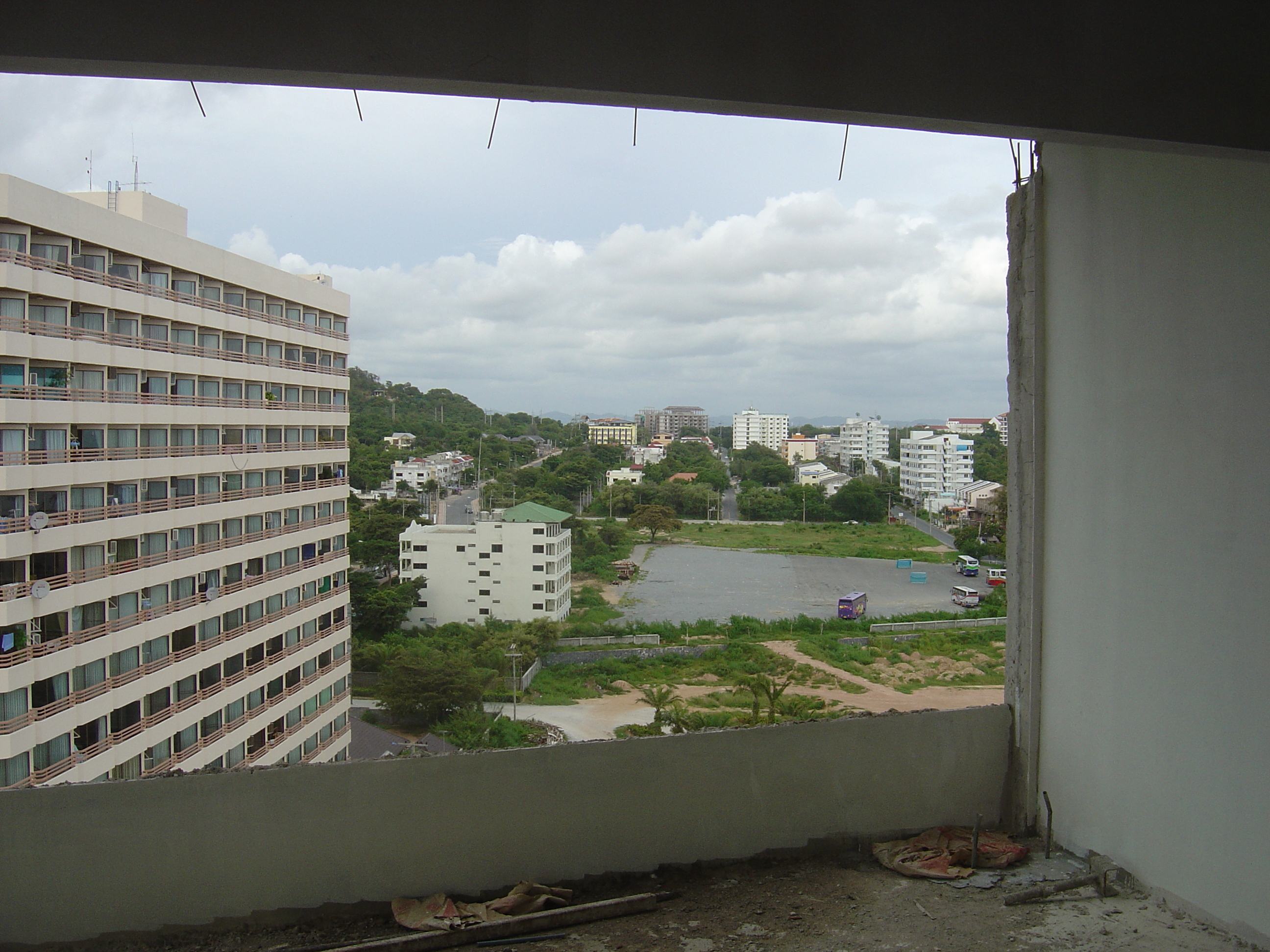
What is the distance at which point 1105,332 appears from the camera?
7.95 ft

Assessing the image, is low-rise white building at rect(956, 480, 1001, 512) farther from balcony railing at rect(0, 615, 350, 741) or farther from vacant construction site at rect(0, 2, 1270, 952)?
balcony railing at rect(0, 615, 350, 741)

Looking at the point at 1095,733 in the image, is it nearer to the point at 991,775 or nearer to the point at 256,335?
the point at 991,775

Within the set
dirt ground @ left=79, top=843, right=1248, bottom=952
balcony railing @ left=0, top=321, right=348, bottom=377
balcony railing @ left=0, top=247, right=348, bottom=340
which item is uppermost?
balcony railing @ left=0, top=247, right=348, bottom=340

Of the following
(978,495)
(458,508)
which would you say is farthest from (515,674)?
(978,495)

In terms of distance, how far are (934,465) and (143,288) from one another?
21.2 ft

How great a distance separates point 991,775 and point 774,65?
258 centimetres

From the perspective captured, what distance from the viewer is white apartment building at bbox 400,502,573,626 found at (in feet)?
20.5

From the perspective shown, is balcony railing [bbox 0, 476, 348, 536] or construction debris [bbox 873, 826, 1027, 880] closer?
construction debris [bbox 873, 826, 1027, 880]

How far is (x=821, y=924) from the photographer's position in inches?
85.4

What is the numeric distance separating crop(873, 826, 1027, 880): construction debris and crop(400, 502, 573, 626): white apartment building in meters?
4.02

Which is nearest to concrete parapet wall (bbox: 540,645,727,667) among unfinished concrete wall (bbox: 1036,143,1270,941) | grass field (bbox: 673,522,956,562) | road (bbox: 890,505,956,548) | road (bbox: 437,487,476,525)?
grass field (bbox: 673,522,956,562)

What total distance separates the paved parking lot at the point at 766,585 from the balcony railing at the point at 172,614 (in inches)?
137

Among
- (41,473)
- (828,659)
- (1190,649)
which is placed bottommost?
(828,659)

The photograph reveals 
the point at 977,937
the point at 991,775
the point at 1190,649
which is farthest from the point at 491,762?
the point at 1190,649
